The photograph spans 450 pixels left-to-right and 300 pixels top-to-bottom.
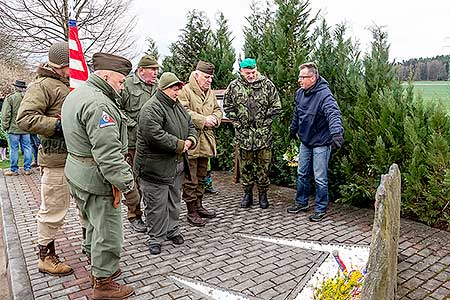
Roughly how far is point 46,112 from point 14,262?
63.6 inches

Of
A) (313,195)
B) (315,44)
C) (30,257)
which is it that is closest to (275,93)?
(315,44)

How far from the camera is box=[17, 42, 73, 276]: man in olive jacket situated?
12.3ft

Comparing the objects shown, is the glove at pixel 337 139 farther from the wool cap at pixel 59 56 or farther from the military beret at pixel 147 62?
the wool cap at pixel 59 56

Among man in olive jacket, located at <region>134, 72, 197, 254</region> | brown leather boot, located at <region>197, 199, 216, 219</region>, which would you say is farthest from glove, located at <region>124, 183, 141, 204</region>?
brown leather boot, located at <region>197, 199, 216, 219</region>

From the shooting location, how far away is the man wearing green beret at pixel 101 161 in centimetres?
310

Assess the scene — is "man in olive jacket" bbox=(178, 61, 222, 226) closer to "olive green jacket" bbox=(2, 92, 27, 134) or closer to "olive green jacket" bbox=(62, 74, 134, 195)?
"olive green jacket" bbox=(62, 74, 134, 195)

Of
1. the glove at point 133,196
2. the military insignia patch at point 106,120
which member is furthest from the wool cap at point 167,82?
the glove at point 133,196

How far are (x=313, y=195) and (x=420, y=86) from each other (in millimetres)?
2206

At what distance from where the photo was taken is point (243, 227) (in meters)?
5.16

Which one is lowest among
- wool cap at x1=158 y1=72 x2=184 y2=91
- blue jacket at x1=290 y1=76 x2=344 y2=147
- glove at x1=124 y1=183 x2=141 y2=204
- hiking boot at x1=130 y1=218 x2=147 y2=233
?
hiking boot at x1=130 y1=218 x2=147 y2=233

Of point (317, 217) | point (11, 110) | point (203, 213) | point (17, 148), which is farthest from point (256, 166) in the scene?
point (17, 148)

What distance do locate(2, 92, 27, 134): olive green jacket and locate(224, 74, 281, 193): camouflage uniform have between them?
16.3ft

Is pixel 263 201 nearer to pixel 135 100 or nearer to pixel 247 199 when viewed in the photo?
pixel 247 199

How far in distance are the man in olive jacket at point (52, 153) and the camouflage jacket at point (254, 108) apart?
8.02 ft
